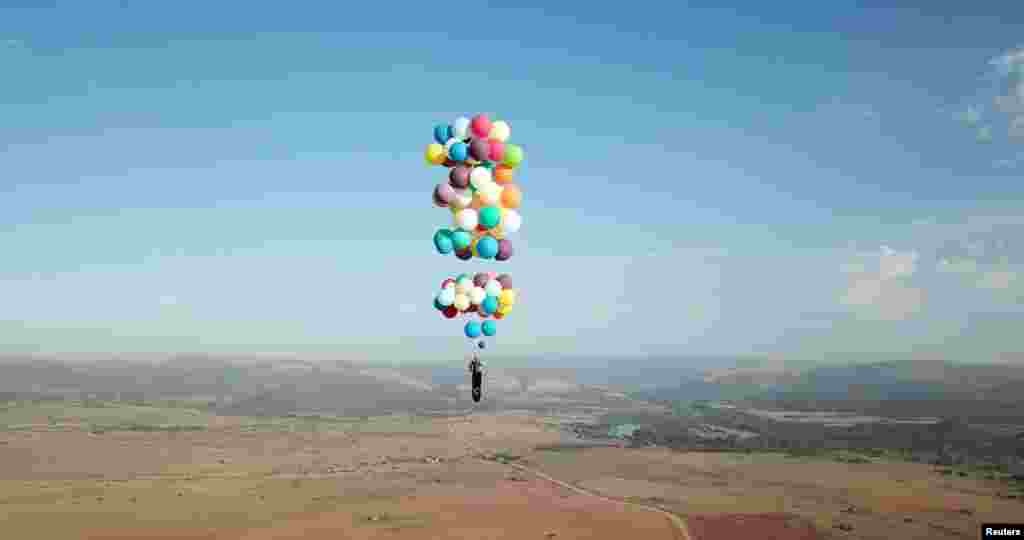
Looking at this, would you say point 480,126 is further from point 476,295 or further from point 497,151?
point 476,295

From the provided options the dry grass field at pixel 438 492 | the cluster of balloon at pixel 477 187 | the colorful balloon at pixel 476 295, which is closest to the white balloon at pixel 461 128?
the cluster of balloon at pixel 477 187

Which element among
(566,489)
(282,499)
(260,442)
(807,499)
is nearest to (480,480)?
(566,489)

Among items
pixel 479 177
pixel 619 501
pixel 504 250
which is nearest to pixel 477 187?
pixel 479 177

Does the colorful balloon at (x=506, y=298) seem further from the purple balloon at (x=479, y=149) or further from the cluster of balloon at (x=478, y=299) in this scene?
the purple balloon at (x=479, y=149)

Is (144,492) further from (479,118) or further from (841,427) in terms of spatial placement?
(841,427)

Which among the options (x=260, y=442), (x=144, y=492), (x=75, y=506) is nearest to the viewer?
(x=75, y=506)

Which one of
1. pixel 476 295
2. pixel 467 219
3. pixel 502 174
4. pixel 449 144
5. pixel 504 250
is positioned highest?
pixel 449 144
